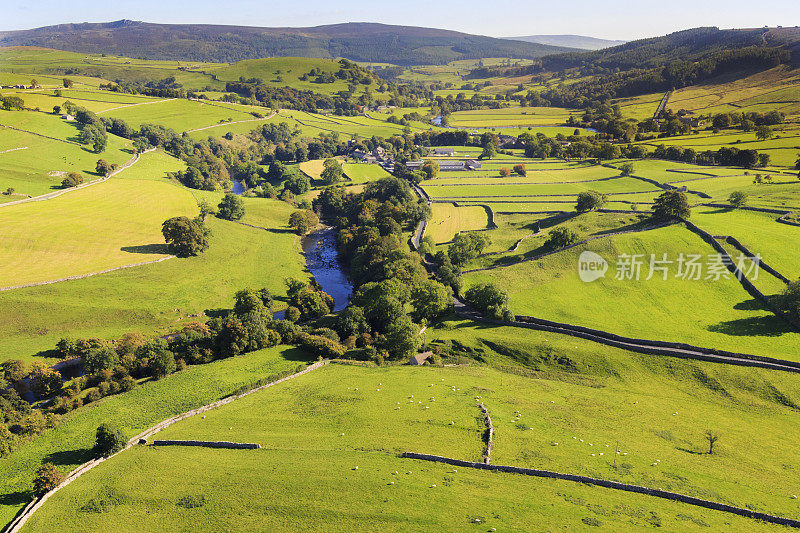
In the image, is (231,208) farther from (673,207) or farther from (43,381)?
(673,207)

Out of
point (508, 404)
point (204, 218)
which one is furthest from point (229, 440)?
point (204, 218)

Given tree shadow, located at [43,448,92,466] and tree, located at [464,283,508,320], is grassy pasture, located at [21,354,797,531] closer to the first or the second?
tree shadow, located at [43,448,92,466]

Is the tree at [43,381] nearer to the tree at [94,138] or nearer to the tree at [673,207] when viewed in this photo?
the tree at [673,207]

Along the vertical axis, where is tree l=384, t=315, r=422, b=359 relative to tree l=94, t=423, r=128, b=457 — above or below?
above

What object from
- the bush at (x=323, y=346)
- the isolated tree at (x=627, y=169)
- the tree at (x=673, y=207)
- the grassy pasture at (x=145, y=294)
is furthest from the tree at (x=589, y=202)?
the bush at (x=323, y=346)

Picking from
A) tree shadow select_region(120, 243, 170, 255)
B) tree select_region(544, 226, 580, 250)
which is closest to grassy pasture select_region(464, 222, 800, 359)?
tree select_region(544, 226, 580, 250)

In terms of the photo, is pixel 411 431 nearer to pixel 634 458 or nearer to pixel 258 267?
pixel 634 458
